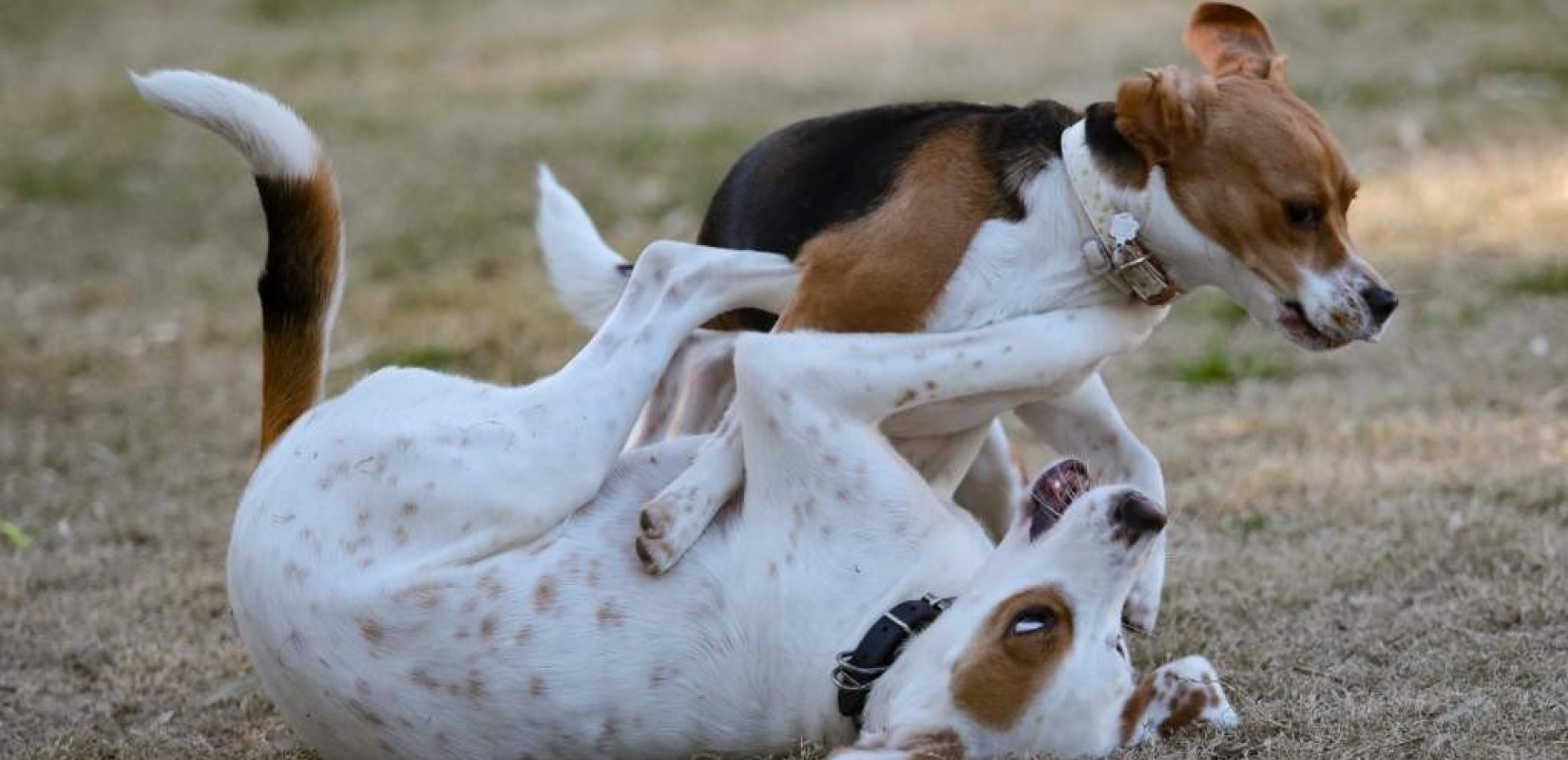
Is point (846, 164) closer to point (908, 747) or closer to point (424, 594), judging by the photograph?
point (424, 594)

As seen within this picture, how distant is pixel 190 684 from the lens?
15.3 feet

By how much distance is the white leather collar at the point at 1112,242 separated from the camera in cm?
408

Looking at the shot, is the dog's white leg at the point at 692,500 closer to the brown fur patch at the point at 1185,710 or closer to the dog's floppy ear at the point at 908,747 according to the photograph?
the dog's floppy ear at the point at 908,747

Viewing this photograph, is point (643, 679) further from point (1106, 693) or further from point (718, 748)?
point (1106, 693)

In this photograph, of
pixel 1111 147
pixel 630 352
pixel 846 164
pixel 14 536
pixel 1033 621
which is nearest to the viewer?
pixel 1033 621

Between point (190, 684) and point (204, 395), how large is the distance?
2.73m

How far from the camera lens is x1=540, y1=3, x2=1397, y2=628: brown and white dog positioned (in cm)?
400

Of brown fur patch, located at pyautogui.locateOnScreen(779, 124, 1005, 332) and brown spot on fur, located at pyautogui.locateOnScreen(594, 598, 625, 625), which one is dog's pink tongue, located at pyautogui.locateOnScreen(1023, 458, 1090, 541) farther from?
brown spot on fur, located at pyautogui.locateOnScreen(594, 598, 625, 625)

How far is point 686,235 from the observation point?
8.41 m

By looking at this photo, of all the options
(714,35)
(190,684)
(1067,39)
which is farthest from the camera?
(714,35)

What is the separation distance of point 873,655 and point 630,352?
93 cm

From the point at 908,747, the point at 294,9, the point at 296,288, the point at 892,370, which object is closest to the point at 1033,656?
the point at 908,747

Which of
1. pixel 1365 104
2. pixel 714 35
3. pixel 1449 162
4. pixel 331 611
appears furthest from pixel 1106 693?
pixel 714 35

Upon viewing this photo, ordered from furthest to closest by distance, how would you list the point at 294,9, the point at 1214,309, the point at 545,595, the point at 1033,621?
the point at 294,9
the point at 1214,309
the point at 545,595
the point at 1033,621
